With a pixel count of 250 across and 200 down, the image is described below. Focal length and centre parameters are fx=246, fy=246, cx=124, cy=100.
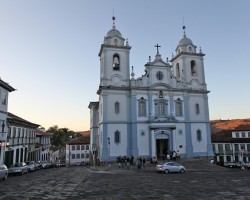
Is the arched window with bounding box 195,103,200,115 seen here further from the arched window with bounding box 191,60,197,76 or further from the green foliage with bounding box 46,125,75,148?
the green foliage with bounding box 46,125,75,148

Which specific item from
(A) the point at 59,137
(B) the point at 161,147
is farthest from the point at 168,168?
(A) the point at 59,137

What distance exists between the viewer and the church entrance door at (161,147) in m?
36.7

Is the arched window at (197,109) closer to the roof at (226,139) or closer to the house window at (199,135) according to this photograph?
the house window at (199,135)

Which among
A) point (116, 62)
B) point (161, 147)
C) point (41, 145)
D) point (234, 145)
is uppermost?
point (116, 62)

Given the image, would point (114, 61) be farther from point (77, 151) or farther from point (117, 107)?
point (77, 151)

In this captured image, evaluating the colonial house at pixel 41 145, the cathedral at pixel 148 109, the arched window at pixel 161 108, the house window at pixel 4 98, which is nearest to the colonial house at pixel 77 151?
the colonial house at pixel 41 145

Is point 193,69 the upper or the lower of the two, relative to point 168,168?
upper

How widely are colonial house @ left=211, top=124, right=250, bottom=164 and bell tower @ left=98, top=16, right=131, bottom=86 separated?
3281cm

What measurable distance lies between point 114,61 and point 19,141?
1892cm

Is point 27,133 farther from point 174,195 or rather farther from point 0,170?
point 174,195

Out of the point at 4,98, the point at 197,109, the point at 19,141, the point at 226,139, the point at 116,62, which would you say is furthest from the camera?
the point at 226,139

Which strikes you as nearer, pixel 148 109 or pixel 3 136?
pixel 3 136

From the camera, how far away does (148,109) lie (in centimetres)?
3616

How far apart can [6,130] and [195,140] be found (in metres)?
26.5
